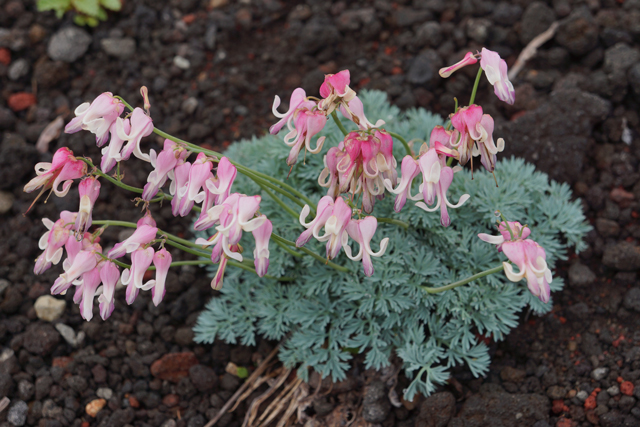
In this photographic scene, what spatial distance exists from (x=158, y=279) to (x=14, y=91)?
392 cm

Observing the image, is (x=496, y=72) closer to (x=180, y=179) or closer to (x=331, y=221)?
(x=331, y=221)

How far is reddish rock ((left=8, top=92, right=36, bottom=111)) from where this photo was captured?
518 centimetres

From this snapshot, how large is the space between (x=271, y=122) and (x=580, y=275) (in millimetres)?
3026

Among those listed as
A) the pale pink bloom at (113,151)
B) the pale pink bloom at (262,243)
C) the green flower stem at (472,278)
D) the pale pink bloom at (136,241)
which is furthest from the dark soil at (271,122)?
the pale pink bloom at (113,151)

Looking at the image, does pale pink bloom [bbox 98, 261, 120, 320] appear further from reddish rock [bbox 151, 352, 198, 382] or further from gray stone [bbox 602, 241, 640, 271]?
gray stone [bbox 602, 241, 640, 271]

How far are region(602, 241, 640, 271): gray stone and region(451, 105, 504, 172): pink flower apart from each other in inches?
76.9

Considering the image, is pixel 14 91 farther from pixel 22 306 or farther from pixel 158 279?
pixel 158 279

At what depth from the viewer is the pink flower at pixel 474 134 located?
243 cm

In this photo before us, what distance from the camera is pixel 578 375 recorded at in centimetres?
355

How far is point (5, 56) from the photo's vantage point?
5348 millimetres

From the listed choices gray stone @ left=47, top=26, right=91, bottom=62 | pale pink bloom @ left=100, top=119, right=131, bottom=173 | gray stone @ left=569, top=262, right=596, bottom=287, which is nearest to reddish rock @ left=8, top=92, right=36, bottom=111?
gray stone @ left=47, top=26, right=91, bottom=62

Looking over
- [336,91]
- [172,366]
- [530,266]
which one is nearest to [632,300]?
[530,266]

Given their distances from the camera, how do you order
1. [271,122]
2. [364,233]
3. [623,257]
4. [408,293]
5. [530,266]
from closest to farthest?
[530,266], [364,233], [408,293], [623,257], [271,122]

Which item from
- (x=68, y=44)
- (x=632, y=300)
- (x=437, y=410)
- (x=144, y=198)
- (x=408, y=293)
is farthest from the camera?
(x=68, y=44)
